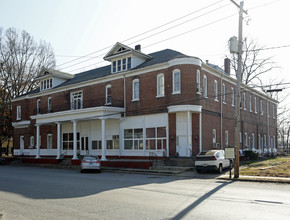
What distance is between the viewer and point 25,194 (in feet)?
41.6

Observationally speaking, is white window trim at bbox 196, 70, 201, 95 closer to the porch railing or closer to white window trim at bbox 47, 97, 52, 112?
the porch railing

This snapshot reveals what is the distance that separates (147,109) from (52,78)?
18412 millimetres

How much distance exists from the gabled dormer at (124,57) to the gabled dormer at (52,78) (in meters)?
11.3

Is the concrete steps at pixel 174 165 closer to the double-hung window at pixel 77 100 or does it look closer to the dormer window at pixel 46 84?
the double-hung window at pixel 77 100

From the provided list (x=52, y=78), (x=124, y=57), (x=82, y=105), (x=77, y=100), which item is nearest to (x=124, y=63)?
(x=124, y=57)

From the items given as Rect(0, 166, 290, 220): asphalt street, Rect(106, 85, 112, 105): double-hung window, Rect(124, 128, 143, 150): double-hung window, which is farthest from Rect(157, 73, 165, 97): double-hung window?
Rect(0, 166, 290, 220): asphalt street

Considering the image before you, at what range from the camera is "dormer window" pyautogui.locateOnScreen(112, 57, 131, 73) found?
107ft

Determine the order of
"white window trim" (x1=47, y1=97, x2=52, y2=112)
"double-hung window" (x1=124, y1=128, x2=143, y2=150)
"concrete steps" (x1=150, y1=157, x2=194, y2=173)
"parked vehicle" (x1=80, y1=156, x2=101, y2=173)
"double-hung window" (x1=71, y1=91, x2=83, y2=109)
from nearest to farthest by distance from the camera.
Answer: "concrete steps" (x1=150, y1=157, x2=194, y2=173) → "parked vehicle" (x1=80, y1=156, x2=101, y2=173) → "double-hung window" (x1=124, y1=128, x2=143, y2=150) → "double-hung window" (x1=71, y1=91, x2=83, y2=109) → "white window trim" (x1=47, y1=97, x2=52, y2=112)

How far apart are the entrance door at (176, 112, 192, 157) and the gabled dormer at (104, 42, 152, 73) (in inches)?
316

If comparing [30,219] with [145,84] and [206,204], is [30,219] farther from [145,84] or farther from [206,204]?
[145,84]

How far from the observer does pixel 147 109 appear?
29.8m

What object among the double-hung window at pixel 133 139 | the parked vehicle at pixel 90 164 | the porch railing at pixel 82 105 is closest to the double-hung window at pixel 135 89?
the porch railing at pixel 82 105

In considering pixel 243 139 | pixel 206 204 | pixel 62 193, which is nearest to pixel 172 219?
pixel 206 204

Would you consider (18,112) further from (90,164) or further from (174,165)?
(174,165)
